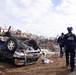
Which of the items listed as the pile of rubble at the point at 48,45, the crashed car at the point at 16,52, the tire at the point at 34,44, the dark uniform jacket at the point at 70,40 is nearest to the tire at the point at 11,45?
the crashed car at the point at 16,52

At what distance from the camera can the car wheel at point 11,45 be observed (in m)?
10.3

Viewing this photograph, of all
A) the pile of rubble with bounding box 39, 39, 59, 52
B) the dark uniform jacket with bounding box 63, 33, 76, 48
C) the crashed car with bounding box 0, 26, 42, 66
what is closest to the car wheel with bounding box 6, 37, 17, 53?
the crashed car with bounding box 0, 26, 42, 66

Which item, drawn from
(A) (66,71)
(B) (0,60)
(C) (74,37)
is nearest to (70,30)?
(C) (74,37)

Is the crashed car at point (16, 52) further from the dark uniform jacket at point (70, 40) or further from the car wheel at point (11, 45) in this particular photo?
the dark uniform jacket at point (70, 40)

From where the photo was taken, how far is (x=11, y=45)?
10.5 m

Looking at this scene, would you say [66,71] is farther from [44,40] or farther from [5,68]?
[44,40]

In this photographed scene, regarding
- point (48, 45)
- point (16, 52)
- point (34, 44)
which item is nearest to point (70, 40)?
point (16, 52)

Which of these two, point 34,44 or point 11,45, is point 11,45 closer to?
point 11,45

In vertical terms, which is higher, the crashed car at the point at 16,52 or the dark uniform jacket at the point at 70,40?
the dark uniform jacket at the point at 70,40

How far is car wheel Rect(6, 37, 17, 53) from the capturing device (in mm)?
10275

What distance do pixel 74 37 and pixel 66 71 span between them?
1402 millimetres

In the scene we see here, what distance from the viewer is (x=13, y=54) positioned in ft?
33.7

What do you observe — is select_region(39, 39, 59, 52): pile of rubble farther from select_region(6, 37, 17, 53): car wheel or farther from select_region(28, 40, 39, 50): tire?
select_region(6, 37, 17, 53): car wheel

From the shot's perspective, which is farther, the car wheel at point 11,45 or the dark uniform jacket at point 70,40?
the car wheel at point 11,45
